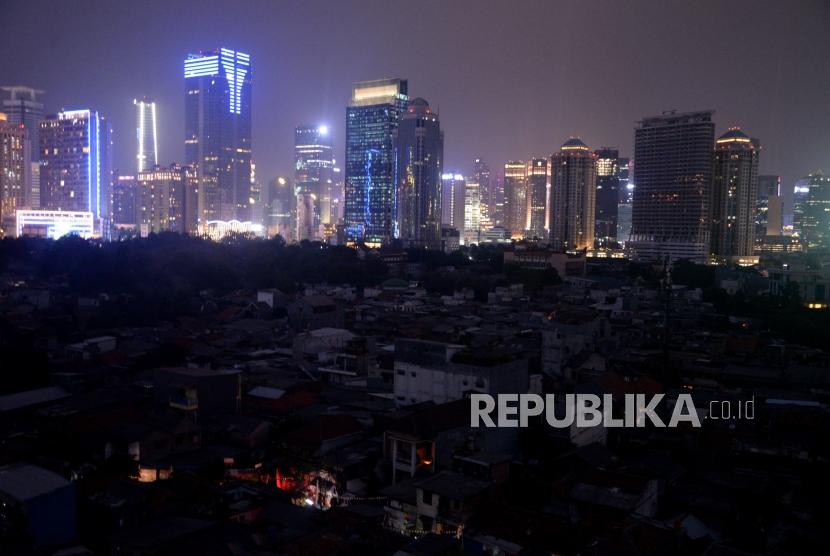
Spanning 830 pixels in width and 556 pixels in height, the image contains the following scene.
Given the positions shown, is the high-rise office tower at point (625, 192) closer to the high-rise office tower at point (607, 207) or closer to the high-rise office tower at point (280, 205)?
the high-rise office tower at point (607, 207)

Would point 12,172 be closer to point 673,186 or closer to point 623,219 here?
point 673,186

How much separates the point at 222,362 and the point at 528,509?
593 cm

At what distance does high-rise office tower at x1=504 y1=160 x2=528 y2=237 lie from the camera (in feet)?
192

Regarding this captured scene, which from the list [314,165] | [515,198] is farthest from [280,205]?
[515,198]

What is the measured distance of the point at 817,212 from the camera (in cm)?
4338

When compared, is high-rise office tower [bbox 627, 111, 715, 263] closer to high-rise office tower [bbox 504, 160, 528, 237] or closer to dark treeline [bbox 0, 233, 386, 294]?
dark treeline [bbox 0, 233, 386, 294]

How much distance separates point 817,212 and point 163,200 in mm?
41104

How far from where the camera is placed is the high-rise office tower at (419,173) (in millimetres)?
39000

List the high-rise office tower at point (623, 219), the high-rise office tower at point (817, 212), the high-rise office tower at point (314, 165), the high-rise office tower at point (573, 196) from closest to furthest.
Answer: the high-rise office tower at point (573, 196) < the high-rise office tower at point (817, 212) < the high-rise office tower at point (623, 219) < the high-rise office tower at point (314, 165)

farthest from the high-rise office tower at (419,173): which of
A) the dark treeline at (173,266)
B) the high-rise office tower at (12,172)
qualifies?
the high-rise office tower at (12,172)

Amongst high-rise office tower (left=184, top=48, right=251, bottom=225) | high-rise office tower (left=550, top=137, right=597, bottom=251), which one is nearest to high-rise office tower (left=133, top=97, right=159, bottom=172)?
A: high-rise office tower (left=184, top=48, right=251, bottom=225)

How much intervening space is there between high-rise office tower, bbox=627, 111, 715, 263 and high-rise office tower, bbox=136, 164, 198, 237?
2822 centimetres

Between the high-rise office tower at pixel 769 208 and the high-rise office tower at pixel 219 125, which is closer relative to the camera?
the high-rise office tower at pixel 769 208

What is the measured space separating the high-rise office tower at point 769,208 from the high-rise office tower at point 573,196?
1302cm
